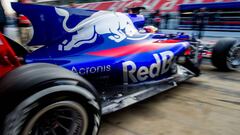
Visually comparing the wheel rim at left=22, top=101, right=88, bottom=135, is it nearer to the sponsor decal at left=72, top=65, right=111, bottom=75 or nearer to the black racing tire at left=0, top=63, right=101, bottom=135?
the black racing tire at left=0, top=63, right=101, bottom=135

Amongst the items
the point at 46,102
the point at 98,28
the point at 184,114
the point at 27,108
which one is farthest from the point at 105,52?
the point at 27,108

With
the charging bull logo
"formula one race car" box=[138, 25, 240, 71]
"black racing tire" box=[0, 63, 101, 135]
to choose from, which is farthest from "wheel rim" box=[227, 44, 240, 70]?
"black racing tire" box=[0, 63, 101, 135]

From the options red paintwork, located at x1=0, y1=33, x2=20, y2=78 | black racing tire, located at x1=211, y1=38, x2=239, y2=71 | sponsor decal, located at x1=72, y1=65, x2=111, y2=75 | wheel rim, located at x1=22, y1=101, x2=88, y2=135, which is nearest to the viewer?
wheel rim, located at x1=22, y1=101, x2=88, y2=135

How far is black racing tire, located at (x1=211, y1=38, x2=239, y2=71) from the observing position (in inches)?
191

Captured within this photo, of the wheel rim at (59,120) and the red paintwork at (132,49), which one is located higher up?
the red paintwork at (132,49)

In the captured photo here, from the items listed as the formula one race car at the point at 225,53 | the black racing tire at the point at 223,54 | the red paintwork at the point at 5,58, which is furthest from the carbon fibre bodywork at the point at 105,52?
the black racing tire at the point at 223,54

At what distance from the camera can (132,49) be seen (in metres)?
3.49

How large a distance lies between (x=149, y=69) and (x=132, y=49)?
33 centimetres

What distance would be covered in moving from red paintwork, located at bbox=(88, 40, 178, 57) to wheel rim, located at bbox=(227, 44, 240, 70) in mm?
1497

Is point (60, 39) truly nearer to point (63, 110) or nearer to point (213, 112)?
point (63, 110)

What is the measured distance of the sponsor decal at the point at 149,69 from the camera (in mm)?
3170

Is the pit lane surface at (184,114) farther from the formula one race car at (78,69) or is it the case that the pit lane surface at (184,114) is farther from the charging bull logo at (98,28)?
the charging bull logo at (98,28)

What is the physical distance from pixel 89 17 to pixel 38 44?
72 centimetres

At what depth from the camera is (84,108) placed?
2.09 meters
